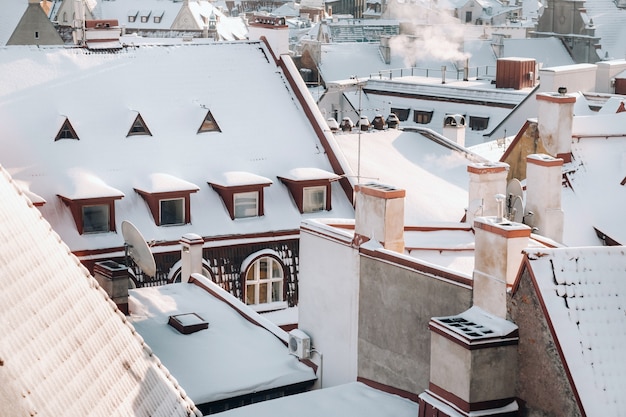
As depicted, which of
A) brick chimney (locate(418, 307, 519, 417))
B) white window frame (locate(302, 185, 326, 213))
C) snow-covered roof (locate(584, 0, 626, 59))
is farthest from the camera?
snow-covered roof (locate(584, 0, 626, 59))

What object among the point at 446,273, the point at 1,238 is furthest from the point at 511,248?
the point at 1,238

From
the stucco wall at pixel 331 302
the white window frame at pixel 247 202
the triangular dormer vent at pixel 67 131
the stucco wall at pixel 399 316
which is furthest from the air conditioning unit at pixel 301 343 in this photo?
the triangular dormer vent at pixel 67 131

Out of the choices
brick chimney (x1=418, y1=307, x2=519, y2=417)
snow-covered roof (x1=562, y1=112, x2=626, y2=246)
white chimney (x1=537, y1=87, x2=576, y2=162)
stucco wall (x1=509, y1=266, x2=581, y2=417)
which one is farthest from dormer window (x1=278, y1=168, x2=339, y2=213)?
stucco wall (x1=509, y1=266, x2=581, y2=417)

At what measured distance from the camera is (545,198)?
2395 centimetres

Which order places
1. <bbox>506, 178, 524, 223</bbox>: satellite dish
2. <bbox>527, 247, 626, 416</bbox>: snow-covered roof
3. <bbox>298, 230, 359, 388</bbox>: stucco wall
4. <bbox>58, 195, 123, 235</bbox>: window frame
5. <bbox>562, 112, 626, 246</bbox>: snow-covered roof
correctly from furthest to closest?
1. <bbox>58, 195, 123, 235</bbox>: window frame
2. <bbox>562, 112, 626, 246</bbox>: snow-covered roof
3. <bbox>506, 178, 524, 223</bbox>: satellite dish
4. <bbox>298, 230, 359, 388</bbox>: stucco wall
5. <bbox>527, 247, 626, 416</bbox>: snow-covered roof

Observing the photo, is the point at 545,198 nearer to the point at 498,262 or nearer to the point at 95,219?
the point at 498,262

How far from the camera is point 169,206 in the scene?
30906mm

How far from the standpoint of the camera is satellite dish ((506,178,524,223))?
23.7 metres

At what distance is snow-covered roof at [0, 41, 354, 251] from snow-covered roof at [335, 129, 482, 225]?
246 centimetres

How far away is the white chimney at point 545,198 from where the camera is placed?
23.8 meters

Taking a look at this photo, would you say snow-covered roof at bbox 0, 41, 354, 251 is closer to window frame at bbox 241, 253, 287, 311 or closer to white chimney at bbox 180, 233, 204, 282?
window frame at bbox 241, 253, 287, 311

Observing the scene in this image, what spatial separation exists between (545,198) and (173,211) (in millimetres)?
10823

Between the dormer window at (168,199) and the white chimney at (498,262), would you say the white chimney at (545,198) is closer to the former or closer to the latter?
the white chimney at (498,262)

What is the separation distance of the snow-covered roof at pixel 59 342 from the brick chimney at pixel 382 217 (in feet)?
16.2
